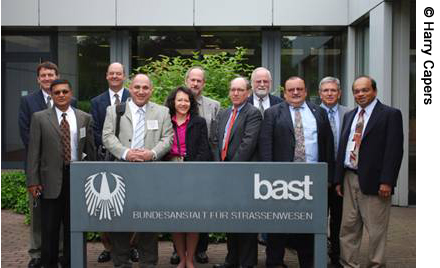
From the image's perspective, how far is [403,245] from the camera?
7.83 metres

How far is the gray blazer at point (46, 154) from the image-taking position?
603cm

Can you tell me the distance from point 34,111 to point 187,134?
1.79 m

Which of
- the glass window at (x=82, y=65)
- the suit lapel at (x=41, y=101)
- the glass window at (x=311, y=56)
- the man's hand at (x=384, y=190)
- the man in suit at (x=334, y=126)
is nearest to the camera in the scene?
the man's hand at (x=384, y=190)

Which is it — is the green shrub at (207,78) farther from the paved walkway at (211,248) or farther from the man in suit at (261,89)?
the paved walkway at (211,248)

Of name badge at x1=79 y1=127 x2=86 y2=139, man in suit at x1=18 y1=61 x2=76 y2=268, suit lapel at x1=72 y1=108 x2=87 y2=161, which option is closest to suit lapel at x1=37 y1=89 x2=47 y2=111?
man in suit at x1=18 y1=61 x2=76 y2=268

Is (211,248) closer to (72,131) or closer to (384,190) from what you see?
(72,131)

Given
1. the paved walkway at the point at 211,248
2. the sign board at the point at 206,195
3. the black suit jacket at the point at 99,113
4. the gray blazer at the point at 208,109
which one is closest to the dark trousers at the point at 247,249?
the paved walkway at the point at 211,248

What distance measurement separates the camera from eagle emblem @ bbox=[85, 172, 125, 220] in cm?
538

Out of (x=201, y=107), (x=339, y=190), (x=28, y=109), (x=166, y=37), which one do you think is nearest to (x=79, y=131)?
(x=28, y=109)

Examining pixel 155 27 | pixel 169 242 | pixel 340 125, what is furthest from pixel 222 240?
pixel 155 27

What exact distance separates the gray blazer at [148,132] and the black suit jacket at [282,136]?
96 centimetres

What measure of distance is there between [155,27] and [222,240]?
816cm

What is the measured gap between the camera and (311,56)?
15.5 m

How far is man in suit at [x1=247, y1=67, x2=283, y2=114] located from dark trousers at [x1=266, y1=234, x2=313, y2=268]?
146cm
